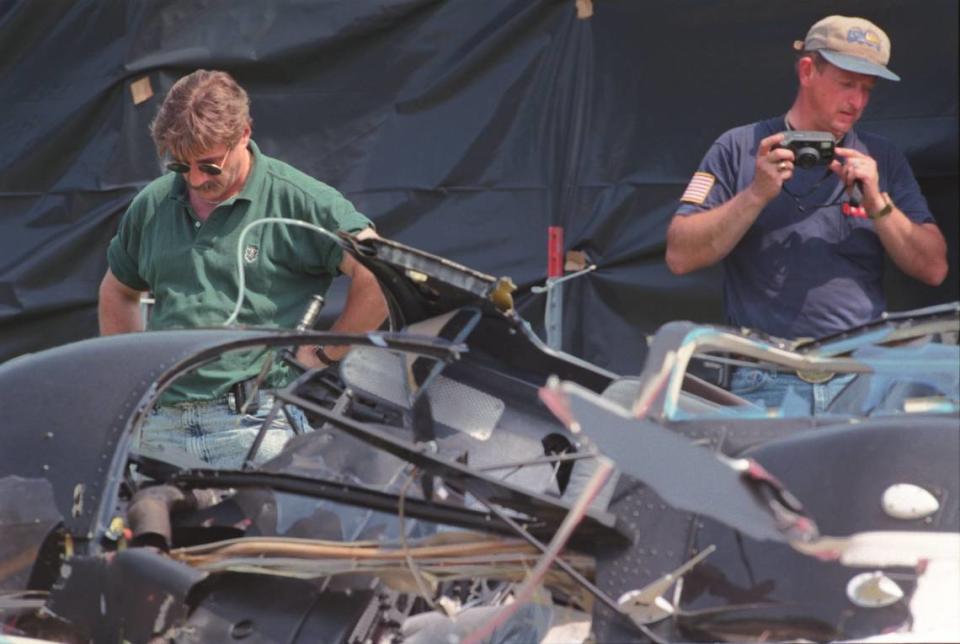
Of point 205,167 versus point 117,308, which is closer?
point 205,167

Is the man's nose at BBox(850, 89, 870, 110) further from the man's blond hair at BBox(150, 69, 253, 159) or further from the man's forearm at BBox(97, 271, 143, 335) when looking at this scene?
the man's forearm at BBox(97, 271, 143, 335)

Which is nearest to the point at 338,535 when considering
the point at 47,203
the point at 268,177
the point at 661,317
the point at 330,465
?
the point at 330,465

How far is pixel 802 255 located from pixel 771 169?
33 centimetres

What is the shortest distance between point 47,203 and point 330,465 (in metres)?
3.96

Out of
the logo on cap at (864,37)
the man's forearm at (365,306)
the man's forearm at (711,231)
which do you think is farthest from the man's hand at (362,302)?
the logo on cap at (864,37)

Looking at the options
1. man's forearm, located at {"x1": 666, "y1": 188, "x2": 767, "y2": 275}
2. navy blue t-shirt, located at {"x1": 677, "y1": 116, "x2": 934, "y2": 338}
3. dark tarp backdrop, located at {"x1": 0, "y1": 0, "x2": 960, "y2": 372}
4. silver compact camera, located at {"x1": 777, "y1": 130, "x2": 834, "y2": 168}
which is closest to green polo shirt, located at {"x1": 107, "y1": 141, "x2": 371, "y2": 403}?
man's forearm, located at {"x1": 666, "y1": 188, "x2": 767, "y2": 275}

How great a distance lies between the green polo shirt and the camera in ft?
15.6

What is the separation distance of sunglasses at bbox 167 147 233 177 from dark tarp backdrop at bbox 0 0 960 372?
2050 millimetres

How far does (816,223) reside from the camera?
4973 mm

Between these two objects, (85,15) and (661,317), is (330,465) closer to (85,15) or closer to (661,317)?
(661,317)

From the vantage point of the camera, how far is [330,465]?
11.7 feet

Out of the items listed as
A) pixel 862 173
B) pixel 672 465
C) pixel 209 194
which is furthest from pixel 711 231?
pixel 672 465

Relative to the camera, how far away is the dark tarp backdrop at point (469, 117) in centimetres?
639

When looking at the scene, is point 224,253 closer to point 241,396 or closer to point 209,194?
point 209,194
